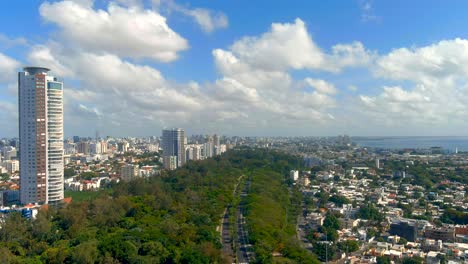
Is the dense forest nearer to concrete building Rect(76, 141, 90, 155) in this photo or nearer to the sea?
concrete building Rect(76, 141, 90, 155)

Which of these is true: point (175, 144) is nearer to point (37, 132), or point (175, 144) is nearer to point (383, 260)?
point (37, 132)

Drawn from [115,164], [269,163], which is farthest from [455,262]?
[115,164]

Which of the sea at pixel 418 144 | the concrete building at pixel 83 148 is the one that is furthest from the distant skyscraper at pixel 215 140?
the sea at pixel 418 144

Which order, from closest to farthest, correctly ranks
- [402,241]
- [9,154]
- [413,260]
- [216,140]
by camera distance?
[413,260], [402,241], [9,154], [216,140]

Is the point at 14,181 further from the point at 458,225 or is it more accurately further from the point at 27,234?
the point at 458,225

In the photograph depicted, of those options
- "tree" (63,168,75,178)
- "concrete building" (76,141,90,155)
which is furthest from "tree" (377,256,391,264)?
"concrete building" (76,141,90,155)

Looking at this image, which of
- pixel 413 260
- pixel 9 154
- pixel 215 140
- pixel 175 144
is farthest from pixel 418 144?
pixel 413 260
